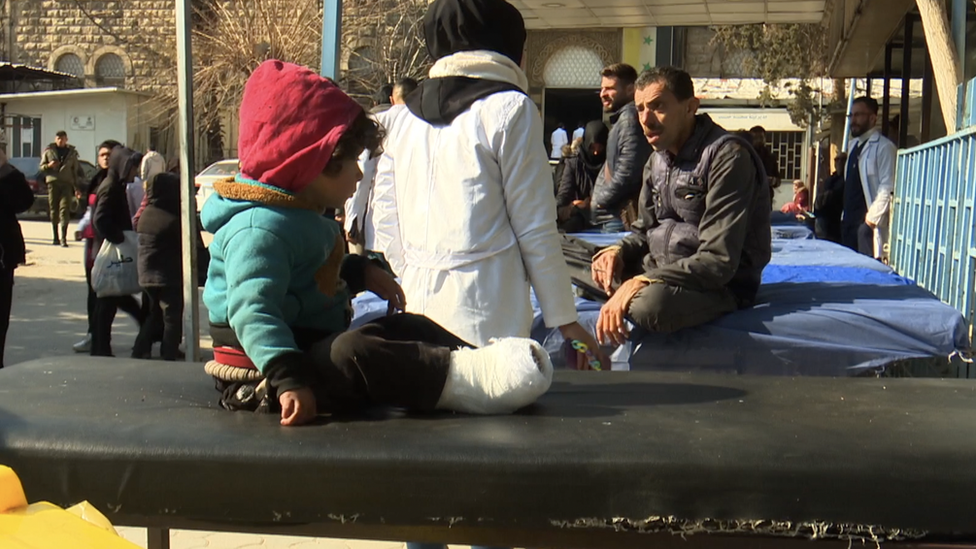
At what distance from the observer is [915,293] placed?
187 inches

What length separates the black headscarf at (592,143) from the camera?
26.8 feet

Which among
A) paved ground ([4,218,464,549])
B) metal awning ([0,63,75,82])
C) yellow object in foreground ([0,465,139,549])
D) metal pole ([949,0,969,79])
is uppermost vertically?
metal awning ([0,63,75,82])

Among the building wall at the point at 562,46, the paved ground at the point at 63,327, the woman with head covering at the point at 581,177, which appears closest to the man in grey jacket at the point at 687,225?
the paved ground at the point at 63,327

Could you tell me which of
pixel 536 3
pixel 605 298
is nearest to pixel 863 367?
pixel 605 298

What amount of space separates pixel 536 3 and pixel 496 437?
9.77 m

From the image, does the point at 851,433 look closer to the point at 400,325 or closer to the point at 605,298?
the point at 400,325

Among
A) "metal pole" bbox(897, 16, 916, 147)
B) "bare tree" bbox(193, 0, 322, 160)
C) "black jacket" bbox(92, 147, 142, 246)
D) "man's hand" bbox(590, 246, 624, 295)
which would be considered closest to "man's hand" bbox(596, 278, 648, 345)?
"man's hand" bbox(590, 246, 624, 295)

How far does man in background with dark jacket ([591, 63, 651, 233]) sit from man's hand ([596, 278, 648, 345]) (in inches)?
90.3

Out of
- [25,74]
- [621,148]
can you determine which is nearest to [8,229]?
[621,148]

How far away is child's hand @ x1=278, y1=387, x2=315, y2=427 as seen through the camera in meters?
2.38

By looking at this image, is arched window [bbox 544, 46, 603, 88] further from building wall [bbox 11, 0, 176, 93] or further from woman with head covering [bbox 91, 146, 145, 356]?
woman with head covering [bbox 91, 146, 145, 356]

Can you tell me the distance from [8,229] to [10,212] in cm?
13

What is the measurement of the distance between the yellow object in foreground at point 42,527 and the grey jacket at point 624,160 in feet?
16.4

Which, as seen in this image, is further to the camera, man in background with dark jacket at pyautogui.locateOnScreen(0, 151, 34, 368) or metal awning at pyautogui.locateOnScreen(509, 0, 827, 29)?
metal awning at pyautogui.locateOnScreen(509, 0, 827, 29)
